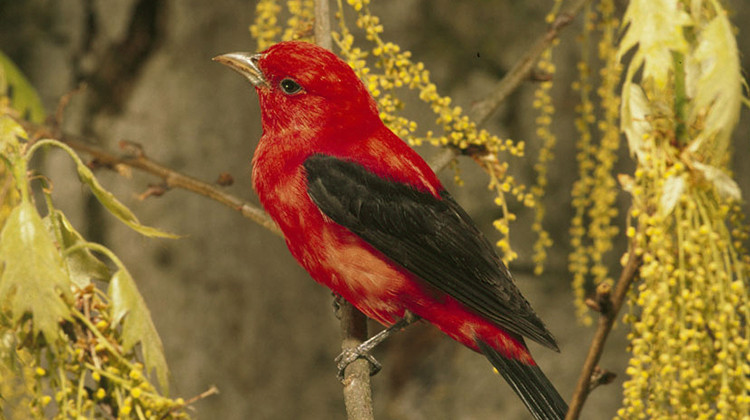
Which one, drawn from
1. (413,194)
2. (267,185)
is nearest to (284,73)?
(267,185)

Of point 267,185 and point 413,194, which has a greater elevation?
point 267,185

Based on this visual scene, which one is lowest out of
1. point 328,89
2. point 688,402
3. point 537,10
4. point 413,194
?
point 688,402

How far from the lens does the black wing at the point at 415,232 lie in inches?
63.9

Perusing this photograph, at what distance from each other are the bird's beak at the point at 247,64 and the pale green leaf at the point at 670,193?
36.9 inches

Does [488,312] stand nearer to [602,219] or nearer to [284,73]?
[602,219]

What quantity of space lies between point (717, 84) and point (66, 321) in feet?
3.14

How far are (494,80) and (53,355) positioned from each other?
7.02ft

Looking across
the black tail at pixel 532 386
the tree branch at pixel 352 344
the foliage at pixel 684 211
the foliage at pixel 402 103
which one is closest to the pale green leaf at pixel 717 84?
the foliage at pixel 684 211

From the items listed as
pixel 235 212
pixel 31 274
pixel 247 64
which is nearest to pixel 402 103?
pixel 247 64

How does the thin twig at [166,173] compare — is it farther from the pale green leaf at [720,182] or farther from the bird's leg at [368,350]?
the pale green leaf at [720,182]

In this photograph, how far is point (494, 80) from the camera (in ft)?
9.79

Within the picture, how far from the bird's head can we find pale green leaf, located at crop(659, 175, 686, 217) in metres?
0.77

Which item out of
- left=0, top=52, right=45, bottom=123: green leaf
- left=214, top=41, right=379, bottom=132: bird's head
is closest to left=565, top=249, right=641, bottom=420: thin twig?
left=214, top=41, right=379, bottom=132: bird's head

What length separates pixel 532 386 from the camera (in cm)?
158
